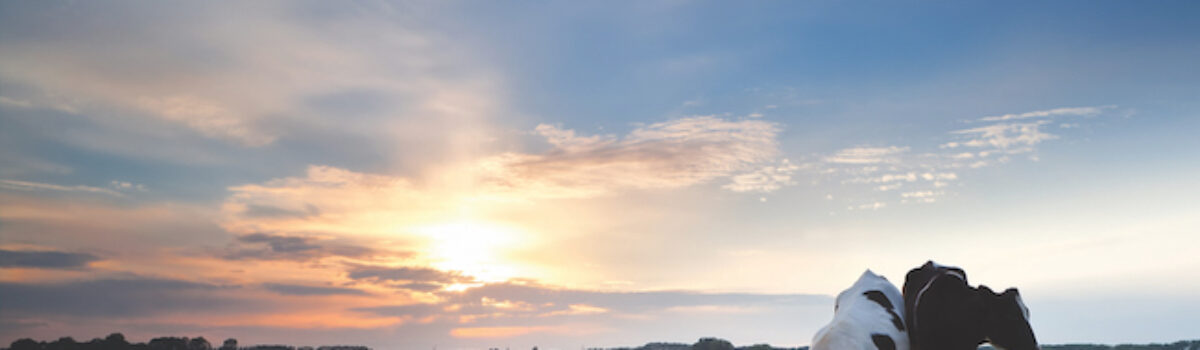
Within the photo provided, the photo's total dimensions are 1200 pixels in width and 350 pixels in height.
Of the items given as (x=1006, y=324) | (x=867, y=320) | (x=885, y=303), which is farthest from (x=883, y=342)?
(x=1006, y=324)

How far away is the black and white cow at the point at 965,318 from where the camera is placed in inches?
765

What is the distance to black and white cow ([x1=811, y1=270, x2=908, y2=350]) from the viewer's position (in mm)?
15609

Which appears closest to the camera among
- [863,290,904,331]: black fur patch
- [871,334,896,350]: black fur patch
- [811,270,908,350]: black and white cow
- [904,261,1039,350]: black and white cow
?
[811,270,908,350]: black and white cow

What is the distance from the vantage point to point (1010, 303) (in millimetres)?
19625

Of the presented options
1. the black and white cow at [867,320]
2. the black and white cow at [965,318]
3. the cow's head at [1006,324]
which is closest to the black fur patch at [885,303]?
the black and white cow at [867,320]

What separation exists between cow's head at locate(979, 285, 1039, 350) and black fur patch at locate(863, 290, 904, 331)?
2126 millimetres

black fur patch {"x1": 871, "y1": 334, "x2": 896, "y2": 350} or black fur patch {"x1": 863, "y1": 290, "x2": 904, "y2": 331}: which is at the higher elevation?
black fur patch {"x1": 863, "y1": 290, "x2": 904, "y2": 331}

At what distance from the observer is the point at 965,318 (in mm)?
19609

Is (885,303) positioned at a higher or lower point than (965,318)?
higher

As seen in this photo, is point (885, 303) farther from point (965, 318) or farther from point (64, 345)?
point (64, 345)

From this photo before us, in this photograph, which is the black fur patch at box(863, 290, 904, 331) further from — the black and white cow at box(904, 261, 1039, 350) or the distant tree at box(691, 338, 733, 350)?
the distant tree at box(691, 338, 733, 350)

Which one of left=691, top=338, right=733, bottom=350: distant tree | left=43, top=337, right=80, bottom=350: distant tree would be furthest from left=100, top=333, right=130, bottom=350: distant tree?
left=691, top=338, right=733, bottom=350: distant tree

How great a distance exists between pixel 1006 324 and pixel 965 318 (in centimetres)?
99

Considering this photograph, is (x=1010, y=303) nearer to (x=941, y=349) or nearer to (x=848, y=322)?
(x=941, y=349)
